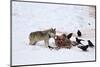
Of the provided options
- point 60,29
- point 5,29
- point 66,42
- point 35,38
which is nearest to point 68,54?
point 66,42

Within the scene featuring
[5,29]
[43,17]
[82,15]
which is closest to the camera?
[5,29]

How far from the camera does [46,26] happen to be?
2.24 metres

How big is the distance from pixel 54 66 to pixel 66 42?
326mm

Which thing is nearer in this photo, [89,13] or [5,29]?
[5,29]

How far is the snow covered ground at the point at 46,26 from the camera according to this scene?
2111 mm

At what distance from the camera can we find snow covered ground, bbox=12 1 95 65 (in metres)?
2.11

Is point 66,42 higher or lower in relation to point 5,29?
lower

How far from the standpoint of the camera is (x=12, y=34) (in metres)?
2.09

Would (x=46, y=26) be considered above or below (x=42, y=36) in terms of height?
above

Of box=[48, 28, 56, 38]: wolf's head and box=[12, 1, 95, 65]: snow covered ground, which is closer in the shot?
box=[12, 1, 95, 65]: snow covered ground

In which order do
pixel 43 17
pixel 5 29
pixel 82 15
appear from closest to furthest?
pixel 5 29 → pixel 43 17 → pixel 82 15

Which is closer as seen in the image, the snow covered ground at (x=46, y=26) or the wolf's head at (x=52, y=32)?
the snow covered ground at (x=46, y=26)

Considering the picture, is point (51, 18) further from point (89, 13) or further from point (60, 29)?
point (89, 13)

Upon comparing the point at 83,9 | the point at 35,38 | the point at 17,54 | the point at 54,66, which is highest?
the point at 83,9
